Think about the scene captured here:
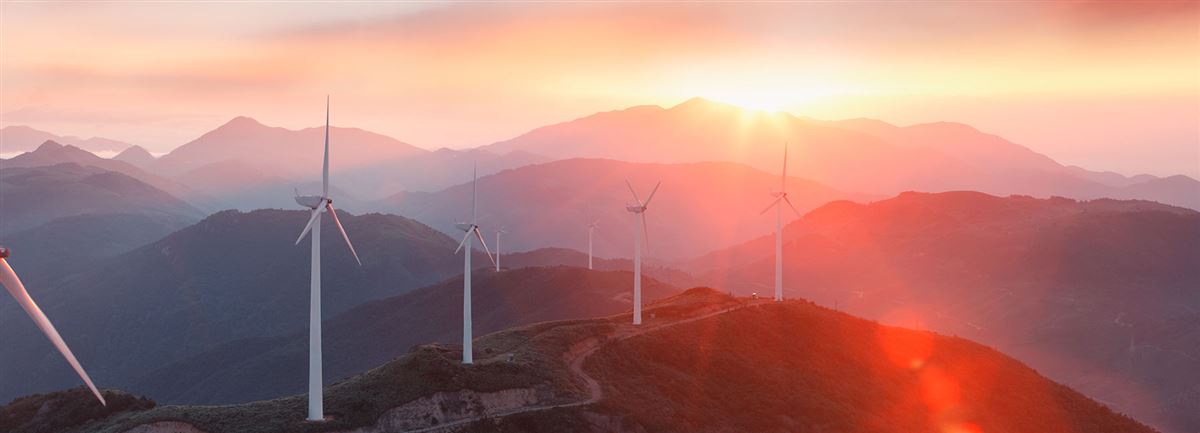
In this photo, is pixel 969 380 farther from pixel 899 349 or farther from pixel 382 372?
pixel 382 372

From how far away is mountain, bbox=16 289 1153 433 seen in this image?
84.9 metres

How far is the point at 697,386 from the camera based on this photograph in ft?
346

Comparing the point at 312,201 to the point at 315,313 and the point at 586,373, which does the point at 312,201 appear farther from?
the point at 586,373

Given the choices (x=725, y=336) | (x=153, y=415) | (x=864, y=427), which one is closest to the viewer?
(x=153, y=415)

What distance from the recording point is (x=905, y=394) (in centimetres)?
12394

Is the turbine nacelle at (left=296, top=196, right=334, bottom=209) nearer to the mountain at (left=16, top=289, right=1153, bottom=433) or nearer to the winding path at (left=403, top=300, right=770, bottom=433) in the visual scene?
the mountain at (left=16, top=289, right=1153, bottom=433)

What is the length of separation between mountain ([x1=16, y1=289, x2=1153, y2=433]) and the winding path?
0.20 m

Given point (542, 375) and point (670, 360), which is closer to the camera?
point (542, 375)

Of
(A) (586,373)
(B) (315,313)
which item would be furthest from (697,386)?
(B) (315,313)

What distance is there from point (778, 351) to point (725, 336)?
23.8 feet

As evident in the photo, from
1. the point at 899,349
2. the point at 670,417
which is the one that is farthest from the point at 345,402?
the point at 899,349

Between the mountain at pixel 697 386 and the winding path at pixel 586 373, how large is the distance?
0.20m

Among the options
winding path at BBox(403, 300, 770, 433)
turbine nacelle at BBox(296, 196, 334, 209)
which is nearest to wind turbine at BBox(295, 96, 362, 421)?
turbine nacelle at BBox(296, 196, 334, 209)

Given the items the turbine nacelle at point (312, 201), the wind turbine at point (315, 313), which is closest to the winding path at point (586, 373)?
the wind turbine at point (315, 313)
